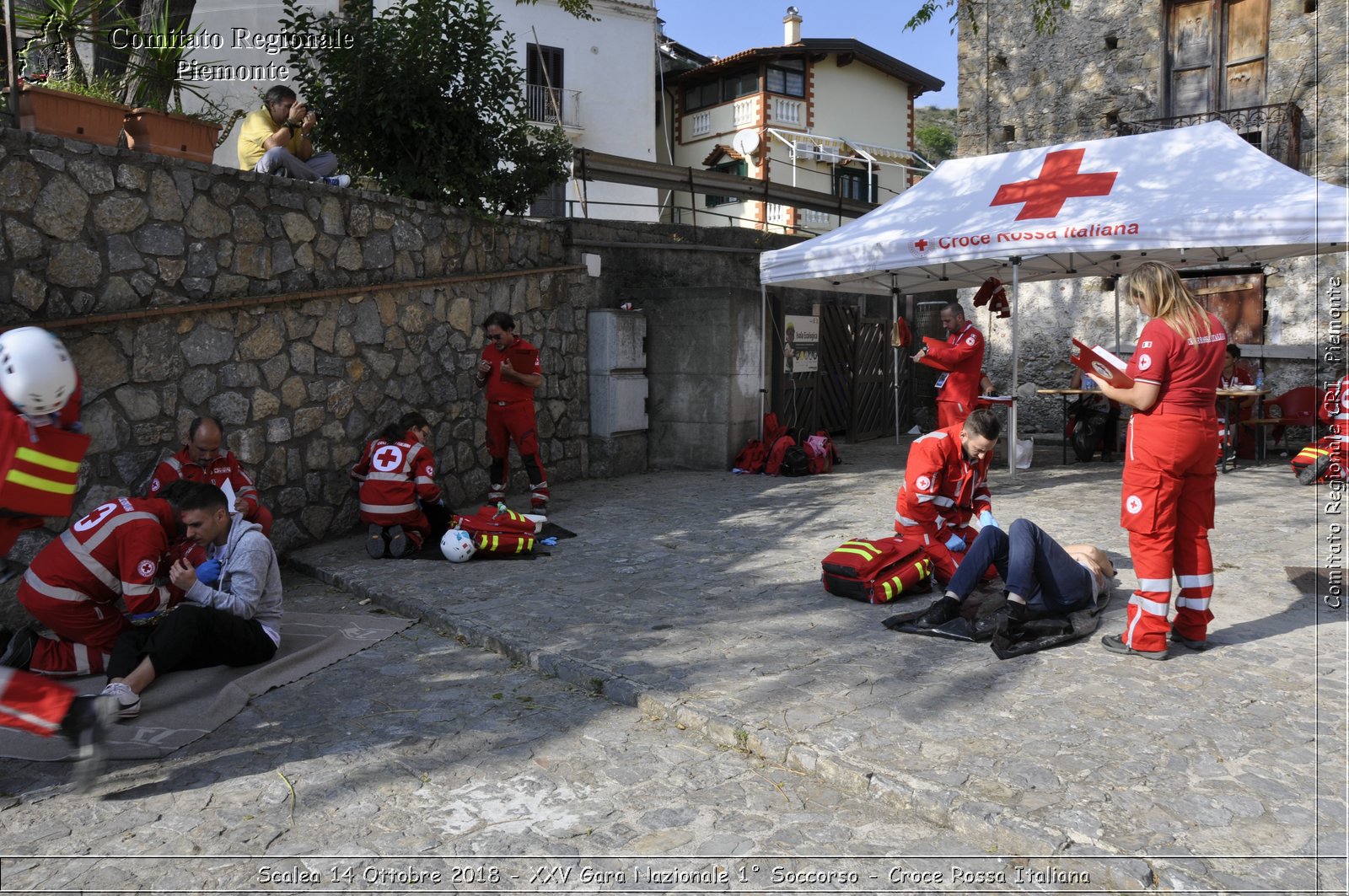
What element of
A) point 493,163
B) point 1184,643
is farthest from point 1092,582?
point 493,163

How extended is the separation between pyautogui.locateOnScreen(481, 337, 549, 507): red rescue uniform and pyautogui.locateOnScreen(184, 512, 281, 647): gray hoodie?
3652 millimetres

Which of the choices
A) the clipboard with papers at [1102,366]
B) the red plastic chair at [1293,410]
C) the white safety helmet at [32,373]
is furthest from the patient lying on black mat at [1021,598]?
the red plastic chair at [1293,410]

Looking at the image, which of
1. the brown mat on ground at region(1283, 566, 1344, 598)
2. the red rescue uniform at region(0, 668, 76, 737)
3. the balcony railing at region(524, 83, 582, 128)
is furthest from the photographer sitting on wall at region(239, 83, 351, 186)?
the balcony railing at region(524, 83, 582, 128)

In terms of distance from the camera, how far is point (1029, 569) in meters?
5.02

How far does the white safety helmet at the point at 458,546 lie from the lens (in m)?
7.09

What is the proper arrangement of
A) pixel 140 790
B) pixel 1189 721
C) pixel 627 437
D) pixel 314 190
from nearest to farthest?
pixel 140 790 < pixel 1189 721 < pixel 314 190 < pixel 627 437

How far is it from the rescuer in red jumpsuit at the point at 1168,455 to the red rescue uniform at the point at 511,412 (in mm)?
5117

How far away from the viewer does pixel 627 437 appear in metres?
11.3

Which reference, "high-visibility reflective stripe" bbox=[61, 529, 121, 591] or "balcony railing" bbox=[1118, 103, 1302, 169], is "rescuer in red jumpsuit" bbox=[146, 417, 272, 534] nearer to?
"high-visibility reflective stripe" bbox=[61, 529, 121, 591]

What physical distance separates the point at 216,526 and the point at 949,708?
342cm

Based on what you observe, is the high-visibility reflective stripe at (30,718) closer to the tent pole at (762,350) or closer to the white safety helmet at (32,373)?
the white safety helmet at (32,373)

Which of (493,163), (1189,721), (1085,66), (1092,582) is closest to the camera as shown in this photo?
(1189,721)

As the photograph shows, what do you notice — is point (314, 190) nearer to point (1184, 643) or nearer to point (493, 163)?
point (493, 163)

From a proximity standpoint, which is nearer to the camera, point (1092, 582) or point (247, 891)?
point (247, 891)
